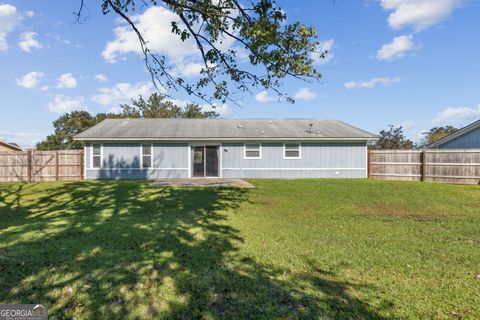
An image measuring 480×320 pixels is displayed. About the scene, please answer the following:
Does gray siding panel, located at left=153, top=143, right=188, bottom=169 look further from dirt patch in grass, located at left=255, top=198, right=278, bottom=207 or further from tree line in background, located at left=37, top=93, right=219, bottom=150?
tree line in background, located at left=37, top=93, right=219, bottom=150

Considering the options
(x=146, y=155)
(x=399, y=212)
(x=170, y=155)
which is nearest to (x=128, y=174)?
(x=146, y=155)

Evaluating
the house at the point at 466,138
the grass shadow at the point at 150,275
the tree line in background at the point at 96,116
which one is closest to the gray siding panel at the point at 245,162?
the house at the point at 466,138

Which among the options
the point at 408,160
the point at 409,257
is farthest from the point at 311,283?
the point at 408,160

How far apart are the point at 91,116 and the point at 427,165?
45.5m

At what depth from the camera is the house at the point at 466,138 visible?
59.6 feet

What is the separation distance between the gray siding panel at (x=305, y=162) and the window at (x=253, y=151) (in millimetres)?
194

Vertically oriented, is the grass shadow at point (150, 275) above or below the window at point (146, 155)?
below

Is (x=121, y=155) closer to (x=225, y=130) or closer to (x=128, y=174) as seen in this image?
(x=128, y=174)

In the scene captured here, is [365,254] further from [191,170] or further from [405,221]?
[191,170]

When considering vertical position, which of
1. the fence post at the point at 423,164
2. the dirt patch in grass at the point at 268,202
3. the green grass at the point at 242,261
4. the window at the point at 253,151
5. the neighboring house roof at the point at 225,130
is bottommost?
the green grass at the point at 242,261

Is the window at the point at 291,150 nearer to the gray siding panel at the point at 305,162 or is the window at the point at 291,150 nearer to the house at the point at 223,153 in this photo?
the house at the point at 223,153

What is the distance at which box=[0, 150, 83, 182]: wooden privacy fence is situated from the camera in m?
18.2

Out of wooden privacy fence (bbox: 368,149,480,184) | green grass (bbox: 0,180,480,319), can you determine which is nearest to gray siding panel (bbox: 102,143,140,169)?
green grass (bbox: 0,180,480,319)

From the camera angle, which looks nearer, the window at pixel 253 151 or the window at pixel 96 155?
the window at pixel 96 155
